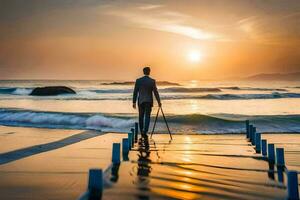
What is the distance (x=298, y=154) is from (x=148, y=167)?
504 centimetres

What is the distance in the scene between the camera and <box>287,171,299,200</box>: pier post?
5504 mm

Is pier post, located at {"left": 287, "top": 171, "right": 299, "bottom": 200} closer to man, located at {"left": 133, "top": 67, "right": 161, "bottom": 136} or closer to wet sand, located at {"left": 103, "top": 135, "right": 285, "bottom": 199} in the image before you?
wet sand, located at {"left": 103, "top": 135, "right": 285, "bottom": 199}

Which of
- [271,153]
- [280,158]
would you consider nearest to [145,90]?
[271,153]

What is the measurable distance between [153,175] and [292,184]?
2.85m

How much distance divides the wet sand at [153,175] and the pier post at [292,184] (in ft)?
1.12

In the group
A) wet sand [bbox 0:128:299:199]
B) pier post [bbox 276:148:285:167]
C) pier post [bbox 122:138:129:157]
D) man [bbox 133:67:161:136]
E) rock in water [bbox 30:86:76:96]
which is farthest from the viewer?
rock in water [bbox 30:86:76:96]

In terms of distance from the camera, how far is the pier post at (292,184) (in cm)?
550

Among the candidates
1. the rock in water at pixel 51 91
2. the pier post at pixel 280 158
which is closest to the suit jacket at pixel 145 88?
the pier post at pixel 280 158

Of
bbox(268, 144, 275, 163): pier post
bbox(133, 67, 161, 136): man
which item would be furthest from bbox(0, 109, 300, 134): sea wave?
bbox(268, 144, 275, 163): pier post

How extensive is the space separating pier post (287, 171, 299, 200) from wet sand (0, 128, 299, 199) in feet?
1.12

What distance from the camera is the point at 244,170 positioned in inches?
328

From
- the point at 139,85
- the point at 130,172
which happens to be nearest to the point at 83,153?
the point at 139,85

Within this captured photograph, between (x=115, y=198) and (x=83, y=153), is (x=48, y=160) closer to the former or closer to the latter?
(x=83, y=153)

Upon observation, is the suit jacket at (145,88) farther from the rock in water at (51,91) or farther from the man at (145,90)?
the rock in water at (51,91)
